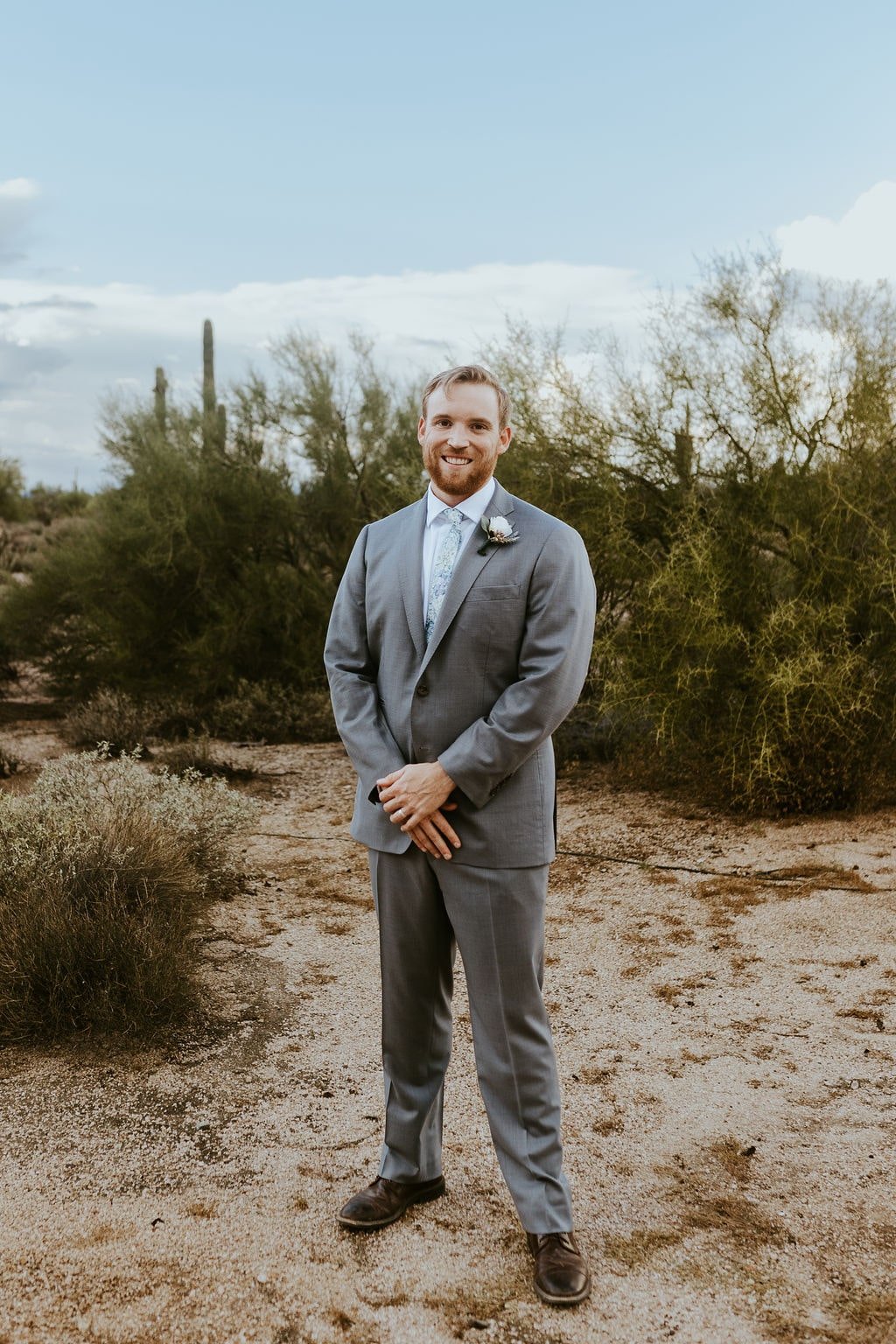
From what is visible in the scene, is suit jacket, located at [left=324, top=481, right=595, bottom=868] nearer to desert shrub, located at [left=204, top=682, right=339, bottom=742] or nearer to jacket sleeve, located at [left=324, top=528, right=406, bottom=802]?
A: jacket sleeve, located at [left=324, top=528, right=406, bottom=802]

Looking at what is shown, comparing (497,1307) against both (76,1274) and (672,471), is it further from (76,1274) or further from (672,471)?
(672,471)

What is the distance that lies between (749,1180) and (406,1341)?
1243 mm

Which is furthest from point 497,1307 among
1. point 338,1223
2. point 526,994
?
point 526,994

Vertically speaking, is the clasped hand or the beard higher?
the beard

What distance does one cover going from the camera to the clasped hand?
254 centimetres

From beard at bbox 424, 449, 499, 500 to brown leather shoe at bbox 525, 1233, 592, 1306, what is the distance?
1827 millimetres

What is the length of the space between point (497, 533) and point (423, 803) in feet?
2.17

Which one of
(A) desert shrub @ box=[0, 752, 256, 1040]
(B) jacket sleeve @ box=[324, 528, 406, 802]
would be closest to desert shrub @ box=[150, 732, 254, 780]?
(A) desert shrub @ box=[0, 752, 256, 1040]

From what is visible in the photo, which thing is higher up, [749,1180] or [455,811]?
[455,811]

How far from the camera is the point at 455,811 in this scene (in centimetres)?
263

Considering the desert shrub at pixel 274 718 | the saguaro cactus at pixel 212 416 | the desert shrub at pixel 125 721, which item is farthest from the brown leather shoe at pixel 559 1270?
the saguaro cactus at pixel 212 416

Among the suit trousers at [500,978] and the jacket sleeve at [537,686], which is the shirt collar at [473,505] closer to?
the jacket sleeve at [537,686]

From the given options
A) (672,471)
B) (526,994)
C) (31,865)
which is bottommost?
(31,865)

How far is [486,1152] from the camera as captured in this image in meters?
3.40
